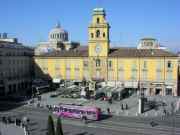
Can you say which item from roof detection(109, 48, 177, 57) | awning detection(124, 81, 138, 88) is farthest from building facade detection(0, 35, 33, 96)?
awning detection(124, 81, 138, 88)

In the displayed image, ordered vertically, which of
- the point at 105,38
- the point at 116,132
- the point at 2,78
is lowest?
the point at 116,132

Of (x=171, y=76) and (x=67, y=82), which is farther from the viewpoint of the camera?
(x=67, y=82)

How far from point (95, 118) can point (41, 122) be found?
28.6 ft

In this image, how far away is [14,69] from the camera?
299 feet

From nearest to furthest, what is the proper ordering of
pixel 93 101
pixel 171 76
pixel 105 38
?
pixel 93 101, pixel 171 76, pixel 105 38

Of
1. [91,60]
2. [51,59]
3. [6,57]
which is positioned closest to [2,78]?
[6,57]

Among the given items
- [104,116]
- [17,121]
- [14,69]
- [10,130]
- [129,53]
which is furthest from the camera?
[14,69]

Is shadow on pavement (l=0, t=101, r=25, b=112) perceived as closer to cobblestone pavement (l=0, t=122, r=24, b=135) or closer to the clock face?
cobblestone pavement (l=0, t=122, r=24, b=135)

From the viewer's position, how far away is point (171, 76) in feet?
272

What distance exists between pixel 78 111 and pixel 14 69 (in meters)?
37.8

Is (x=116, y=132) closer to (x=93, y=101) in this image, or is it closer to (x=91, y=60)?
(x=93, y=101)

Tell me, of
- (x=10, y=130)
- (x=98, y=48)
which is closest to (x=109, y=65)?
(x=98, y=48)

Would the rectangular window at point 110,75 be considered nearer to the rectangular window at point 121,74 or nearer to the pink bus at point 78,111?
the rectangular window at point 121,74

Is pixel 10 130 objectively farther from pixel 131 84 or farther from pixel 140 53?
pixel 140 53
